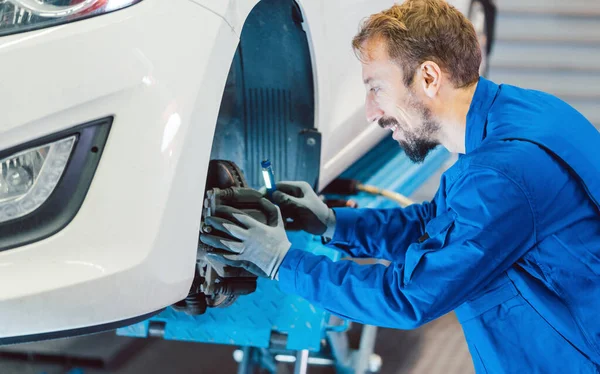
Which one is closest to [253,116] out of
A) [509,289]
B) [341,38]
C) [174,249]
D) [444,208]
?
[341,38]

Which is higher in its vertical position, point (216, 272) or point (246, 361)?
point (216, 272)

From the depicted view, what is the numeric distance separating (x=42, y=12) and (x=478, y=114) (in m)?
0.86

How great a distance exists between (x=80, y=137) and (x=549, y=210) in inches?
33.4

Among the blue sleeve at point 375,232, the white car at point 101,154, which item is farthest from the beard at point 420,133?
the white car at point 101,154

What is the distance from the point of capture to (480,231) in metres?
1.21

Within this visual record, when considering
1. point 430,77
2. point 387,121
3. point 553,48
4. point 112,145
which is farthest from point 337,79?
point 553,48

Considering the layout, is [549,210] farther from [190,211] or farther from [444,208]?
[190,211]

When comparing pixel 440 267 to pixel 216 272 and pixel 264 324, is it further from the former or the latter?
pixel 264 324

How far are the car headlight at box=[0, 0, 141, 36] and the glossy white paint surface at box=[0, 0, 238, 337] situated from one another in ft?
0.06

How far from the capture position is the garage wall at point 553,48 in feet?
14.4

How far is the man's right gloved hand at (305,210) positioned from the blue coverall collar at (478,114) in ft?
1.43

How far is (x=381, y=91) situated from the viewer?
151 cm

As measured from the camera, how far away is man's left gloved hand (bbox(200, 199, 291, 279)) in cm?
135

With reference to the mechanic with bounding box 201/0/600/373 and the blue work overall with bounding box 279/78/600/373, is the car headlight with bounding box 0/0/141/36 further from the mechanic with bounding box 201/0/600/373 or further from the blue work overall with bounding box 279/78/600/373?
the blue work overall with bounding box 279/78/600/373
